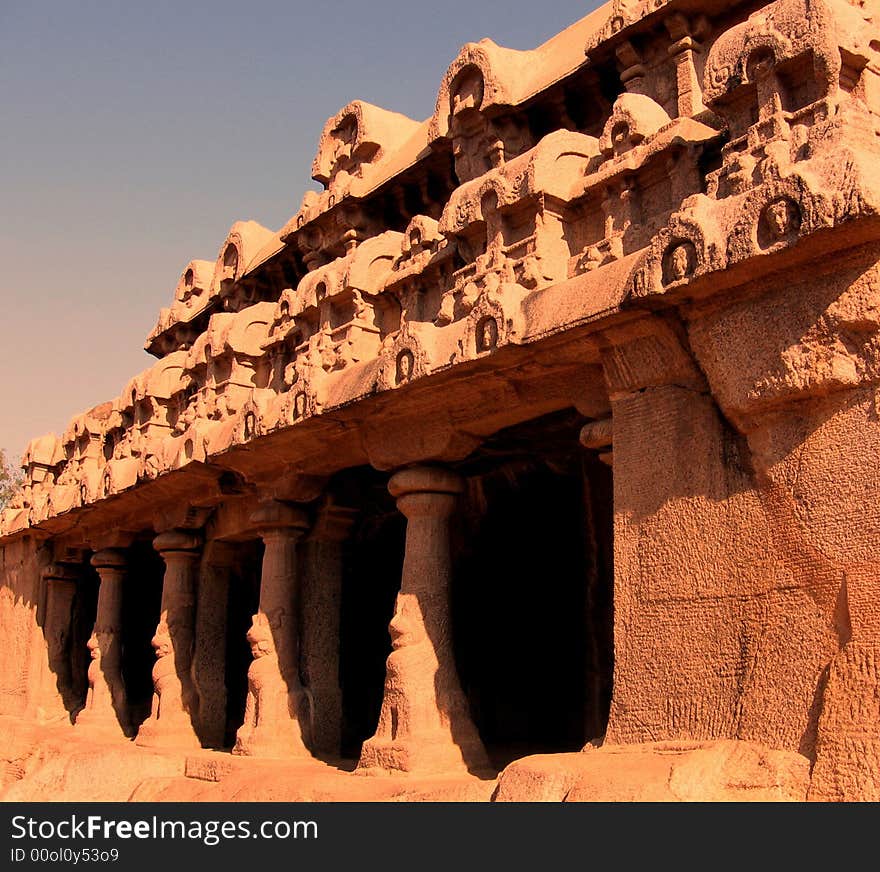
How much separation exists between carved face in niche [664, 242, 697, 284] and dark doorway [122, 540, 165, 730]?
10013 mm

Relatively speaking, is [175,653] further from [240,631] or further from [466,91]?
[466,91]

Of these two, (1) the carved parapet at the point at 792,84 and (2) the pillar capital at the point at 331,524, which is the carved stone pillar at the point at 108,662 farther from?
(1) the carved parapet at the point at 792,84

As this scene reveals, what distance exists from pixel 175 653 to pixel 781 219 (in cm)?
812

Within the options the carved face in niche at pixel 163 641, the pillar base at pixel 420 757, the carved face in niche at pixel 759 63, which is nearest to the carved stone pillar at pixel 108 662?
the carved face in niche at pixel 163 641

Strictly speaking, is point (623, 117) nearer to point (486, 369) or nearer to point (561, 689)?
point (486, 369)

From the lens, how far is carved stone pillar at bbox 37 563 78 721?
14.0 meters

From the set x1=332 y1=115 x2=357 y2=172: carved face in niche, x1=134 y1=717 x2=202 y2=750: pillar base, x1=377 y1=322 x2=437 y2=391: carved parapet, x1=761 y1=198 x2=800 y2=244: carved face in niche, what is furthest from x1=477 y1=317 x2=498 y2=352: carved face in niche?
x1=134 y1=717 x2=202 y2=750: pillar base

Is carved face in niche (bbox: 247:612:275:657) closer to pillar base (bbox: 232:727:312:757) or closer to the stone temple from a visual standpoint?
the stone temple

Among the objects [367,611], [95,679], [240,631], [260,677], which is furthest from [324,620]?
[95,679]

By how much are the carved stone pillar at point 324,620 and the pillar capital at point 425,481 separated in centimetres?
191

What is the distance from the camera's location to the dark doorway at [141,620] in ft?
47.4

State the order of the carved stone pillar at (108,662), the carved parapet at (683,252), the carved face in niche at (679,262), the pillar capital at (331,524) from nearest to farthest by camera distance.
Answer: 1. the carved parapet at (683,252)
2. the carved face in niche at (679,262)
3. the pillar capital at (331,524)
4. the carved stone pillar at (108,662)

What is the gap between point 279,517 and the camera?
951 centimetres
